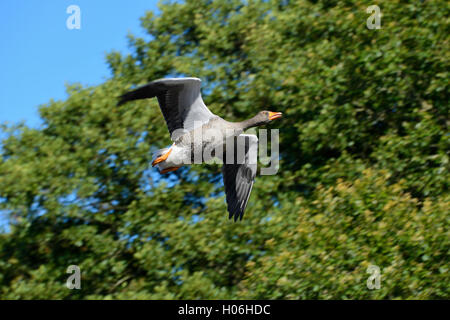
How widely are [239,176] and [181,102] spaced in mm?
2018

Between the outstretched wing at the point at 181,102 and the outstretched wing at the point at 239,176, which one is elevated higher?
the outstretched wing at the point at 181,102

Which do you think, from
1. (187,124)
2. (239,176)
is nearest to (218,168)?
(239,176)

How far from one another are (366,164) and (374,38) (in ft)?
9.58

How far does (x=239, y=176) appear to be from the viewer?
11.0 metres

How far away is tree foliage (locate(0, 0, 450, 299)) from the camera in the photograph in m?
12.7

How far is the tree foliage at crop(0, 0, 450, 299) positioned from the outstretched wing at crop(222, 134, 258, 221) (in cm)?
123

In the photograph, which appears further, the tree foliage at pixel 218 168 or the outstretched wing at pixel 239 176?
the tree foliage at pixel 218 168

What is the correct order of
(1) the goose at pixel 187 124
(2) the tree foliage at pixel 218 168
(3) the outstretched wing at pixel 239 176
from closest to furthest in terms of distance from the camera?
(1) the goose at pixel 187 124 < (3) the outstretched wing at pixel 239 176 < (2) the tree foliage at pixel 218 168

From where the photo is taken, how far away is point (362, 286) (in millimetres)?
10430

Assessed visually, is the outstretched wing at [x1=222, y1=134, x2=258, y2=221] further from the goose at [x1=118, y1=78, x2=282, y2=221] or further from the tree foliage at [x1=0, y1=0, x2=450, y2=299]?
the tree foliage at [x1=0, y1=0, x2=450, y2=299]

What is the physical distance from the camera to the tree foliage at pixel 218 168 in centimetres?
1266

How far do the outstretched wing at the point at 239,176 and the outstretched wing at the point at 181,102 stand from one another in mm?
1326

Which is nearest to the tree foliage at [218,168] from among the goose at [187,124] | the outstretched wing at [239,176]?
the outstretched wing at [239,176]

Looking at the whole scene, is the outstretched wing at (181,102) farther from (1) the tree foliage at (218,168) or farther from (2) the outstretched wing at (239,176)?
(1) the tree foliage at (218,168)
